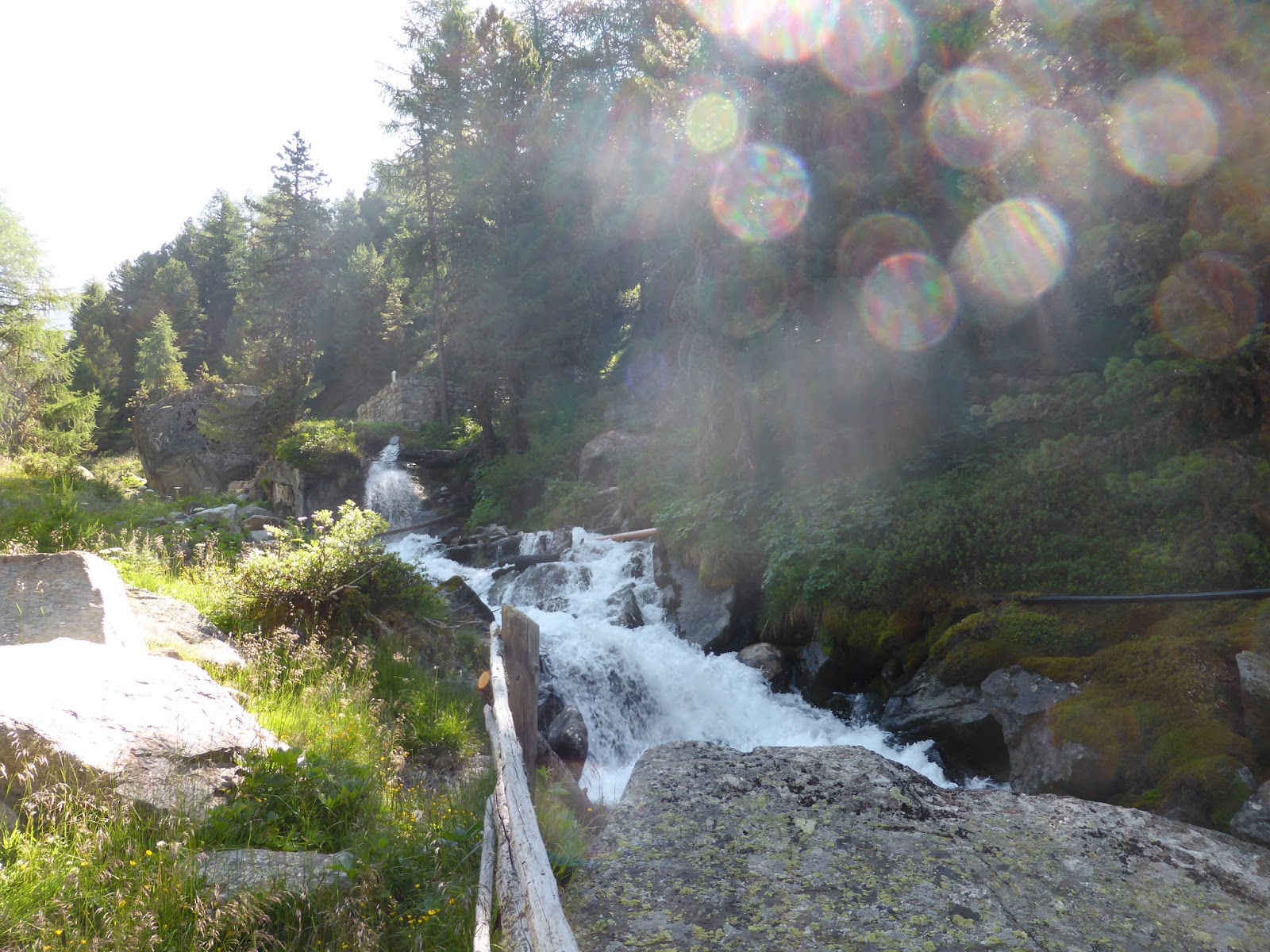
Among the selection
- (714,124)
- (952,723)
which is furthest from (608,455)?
(952,723)

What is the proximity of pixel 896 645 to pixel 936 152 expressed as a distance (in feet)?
22.6

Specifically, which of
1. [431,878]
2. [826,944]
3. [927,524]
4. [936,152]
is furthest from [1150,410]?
[431,878]

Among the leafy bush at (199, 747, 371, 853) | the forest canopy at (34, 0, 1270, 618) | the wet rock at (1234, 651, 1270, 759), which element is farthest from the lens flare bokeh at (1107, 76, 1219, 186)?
the leafy bush at (199, 747, 371, 853)

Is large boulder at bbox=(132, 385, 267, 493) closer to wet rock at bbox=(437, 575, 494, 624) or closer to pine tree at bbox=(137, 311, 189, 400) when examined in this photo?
pine tree at bbox=(137, 311, 189, 400)

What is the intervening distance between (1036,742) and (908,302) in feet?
21.3

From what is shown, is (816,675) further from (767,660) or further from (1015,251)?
(1015,251)

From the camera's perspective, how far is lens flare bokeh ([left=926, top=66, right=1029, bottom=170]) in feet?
27.6

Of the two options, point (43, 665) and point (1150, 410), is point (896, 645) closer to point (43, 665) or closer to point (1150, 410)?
point (1150, 410)

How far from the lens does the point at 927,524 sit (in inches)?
332

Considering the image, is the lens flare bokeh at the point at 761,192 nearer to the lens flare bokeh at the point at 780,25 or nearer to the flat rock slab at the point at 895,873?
the lens flare bokeh at the point at 780,25

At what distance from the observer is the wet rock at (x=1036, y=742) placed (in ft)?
17.2

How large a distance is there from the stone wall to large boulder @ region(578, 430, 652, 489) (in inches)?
391

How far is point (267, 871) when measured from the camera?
3.03m

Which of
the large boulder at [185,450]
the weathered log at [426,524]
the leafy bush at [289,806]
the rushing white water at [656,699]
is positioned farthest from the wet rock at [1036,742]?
the large boulder at [185,450]
